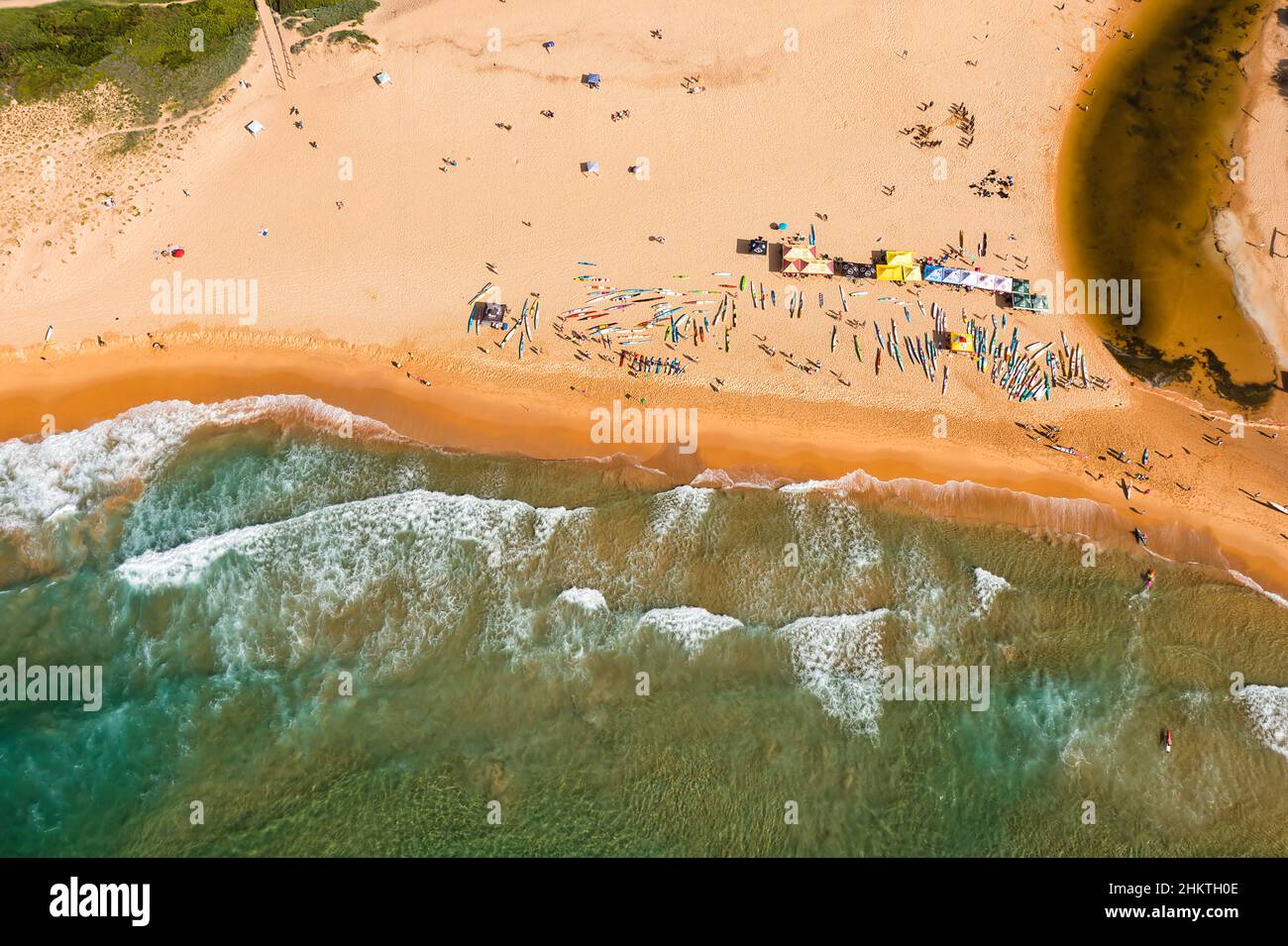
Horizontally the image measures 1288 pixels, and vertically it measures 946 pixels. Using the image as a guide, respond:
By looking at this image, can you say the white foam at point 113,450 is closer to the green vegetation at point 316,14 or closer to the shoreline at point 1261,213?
the green vegetation at point 316,14

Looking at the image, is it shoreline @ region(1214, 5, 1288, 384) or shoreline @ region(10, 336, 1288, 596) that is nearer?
shoreline @ region(10, 336, 1288, 596)

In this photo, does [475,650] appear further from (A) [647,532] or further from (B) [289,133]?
(B) [289,133]

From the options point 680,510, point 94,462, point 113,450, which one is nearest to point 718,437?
point 680,510

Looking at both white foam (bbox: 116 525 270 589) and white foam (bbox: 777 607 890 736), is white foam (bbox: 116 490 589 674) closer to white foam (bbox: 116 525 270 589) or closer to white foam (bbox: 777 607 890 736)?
white foam (bbox: 116 525 270 589)

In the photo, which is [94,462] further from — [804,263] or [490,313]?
[804,263]

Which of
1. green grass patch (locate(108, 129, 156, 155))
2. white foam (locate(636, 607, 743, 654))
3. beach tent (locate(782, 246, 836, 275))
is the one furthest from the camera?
green grass patch (locate(108, 129, 156, 155))

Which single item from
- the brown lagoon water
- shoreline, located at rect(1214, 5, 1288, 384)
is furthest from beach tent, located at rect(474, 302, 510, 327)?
shoreline, located at rect(1214, 5, 1288, 384)
